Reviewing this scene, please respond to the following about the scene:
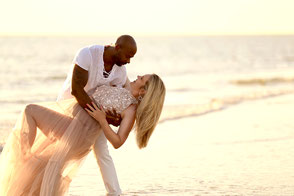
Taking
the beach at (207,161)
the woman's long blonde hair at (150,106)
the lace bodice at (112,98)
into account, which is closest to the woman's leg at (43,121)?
the lace bodice at (112,98)

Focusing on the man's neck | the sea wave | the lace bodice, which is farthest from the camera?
the sea wave

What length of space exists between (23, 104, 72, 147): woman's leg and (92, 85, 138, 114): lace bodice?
0.36m

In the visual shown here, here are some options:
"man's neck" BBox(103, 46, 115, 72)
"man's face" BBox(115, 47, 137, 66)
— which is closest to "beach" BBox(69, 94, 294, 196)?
"man's neck" BBox(103, 46, 115, 72)

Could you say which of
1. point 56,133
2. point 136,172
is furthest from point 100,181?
point 56,133

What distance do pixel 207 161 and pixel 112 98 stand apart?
2933 millimetres

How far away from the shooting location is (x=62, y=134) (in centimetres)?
564

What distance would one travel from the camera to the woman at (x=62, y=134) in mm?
5523

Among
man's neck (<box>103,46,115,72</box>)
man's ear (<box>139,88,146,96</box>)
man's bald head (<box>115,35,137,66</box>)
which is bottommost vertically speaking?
man's ear (<box>139,88,146,96</box>)

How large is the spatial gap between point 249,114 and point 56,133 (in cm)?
853

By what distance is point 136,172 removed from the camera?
7.80 metres

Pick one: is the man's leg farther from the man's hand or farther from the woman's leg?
the woman's leg

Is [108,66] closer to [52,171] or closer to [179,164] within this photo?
[52,171]

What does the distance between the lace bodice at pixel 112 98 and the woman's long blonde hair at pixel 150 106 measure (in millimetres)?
163

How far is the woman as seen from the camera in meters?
5.52
